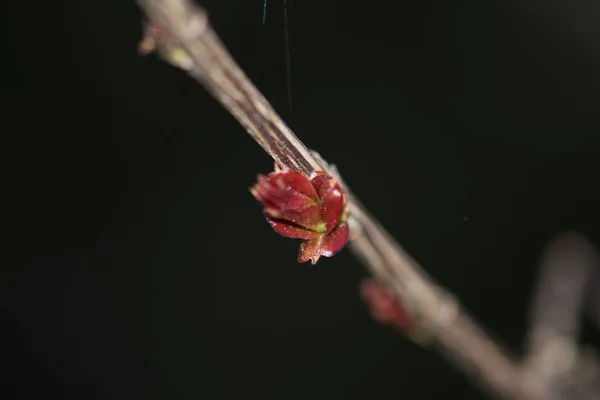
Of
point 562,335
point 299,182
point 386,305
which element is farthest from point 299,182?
point 562,335

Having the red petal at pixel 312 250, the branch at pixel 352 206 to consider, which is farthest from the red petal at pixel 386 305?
the red petal at pixel 312 250

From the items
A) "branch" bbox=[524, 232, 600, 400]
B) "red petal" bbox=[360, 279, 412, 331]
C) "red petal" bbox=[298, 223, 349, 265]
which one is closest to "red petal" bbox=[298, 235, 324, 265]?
"red petal" bbox=[298, 223, 349, 265]

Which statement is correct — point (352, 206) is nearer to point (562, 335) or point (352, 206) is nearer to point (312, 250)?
point (312, 250)

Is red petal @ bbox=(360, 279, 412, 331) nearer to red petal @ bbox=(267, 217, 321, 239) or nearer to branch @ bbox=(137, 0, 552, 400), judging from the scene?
branch @ bbox=(137, 0, 552, 400)

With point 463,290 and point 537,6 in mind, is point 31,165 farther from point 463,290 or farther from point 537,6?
point 537,6

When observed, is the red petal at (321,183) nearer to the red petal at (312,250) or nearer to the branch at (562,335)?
the red petal at (312,250)
